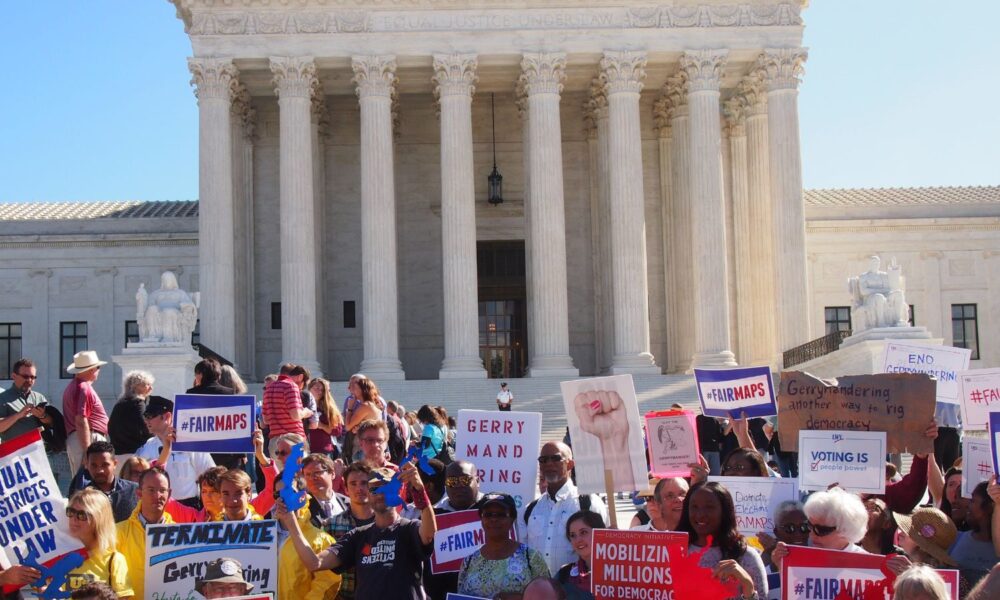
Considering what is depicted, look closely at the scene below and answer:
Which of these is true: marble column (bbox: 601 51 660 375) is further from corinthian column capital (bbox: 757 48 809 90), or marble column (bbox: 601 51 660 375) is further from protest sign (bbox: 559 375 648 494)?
protest sign (bbox: 559 375 648 494)

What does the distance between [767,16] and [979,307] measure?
A: 15354 mm

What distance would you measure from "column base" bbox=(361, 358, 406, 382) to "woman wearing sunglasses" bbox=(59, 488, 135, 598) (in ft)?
96.3

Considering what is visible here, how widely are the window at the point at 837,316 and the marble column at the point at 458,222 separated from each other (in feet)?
49.8

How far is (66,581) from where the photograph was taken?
8.91 m

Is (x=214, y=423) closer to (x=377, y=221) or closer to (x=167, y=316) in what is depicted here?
(x=167, y=316)

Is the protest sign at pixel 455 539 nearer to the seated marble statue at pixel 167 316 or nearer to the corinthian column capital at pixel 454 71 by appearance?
the seated marble statue at pixel 167 316

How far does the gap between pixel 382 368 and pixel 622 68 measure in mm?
12028

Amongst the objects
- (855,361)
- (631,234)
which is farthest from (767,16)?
(855,361)

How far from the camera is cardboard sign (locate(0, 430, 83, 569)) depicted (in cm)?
914

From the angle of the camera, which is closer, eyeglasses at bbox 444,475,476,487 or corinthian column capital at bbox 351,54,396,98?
eyeglasses at bbox 444,475,476,487

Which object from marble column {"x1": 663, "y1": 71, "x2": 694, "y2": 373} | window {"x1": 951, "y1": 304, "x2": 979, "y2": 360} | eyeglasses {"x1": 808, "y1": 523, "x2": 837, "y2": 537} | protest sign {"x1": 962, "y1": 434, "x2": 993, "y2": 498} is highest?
marble column {"x1": 663, "y1": 71, "x2": 694, "y2": 373}

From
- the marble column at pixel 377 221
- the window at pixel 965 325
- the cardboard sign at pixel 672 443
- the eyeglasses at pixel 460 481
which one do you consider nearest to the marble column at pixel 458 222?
the marble column at pixel 377 221

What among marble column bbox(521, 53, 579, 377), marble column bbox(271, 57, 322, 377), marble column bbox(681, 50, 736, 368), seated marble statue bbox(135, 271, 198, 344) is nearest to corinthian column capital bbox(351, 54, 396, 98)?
marble column bbox(271, 57, 322, 377)

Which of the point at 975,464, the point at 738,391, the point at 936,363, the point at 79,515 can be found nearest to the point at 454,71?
the point at 936,363
